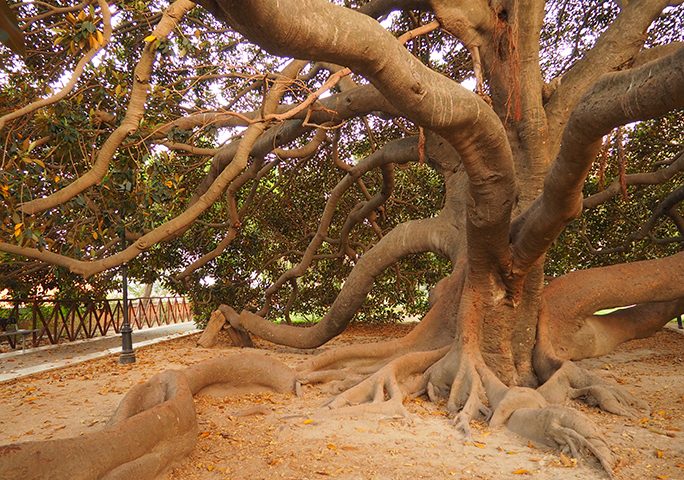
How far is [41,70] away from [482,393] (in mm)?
7766

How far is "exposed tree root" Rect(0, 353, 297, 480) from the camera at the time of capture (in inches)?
103

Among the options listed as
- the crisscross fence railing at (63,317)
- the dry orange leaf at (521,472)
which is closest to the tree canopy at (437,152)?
the dry orange leaf at (521,472)

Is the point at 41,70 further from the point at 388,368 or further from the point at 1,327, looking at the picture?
the point at 1,327

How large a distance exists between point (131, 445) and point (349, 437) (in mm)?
1781

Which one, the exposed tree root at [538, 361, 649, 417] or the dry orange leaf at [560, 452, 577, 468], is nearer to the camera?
the dry orange leaf at [560, 452, 577, 468]

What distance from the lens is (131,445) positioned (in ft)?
10.2

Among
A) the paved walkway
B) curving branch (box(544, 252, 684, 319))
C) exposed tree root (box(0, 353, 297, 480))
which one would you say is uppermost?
curving branch (box(544, 252, 684, 319))

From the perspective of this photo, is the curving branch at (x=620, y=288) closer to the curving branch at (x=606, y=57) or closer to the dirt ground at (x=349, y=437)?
the dirt ground at (x=349, y=437)

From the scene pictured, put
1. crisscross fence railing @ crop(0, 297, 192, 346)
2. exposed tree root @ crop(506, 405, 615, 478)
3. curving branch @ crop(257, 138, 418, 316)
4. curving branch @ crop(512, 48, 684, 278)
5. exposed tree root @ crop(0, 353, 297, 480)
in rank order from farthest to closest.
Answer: crisscross fence railing @ crop(0, 297, 192, 346) → curving branch @ crop(257, 138, 418, 316) → exposed tree root @ crop(506, 405, 615, 478) → curving branch @ crop(512, 48, 684, 278) → exposed tree root @ crop(0, 353, 297, 480)

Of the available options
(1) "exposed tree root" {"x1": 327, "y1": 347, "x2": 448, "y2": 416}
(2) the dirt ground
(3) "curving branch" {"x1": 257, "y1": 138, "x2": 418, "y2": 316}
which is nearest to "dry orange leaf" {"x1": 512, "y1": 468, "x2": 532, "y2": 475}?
(2) the dirt ground

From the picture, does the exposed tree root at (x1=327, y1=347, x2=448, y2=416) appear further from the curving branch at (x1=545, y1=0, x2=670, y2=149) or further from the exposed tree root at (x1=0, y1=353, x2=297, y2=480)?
the curving branch at (x1=545, y1=0, x2=670, y2=149)

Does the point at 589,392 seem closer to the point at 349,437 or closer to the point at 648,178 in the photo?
the point at 349,437

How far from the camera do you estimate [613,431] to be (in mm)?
4223

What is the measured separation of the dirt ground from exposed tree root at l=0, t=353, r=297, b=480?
0.72 ft
